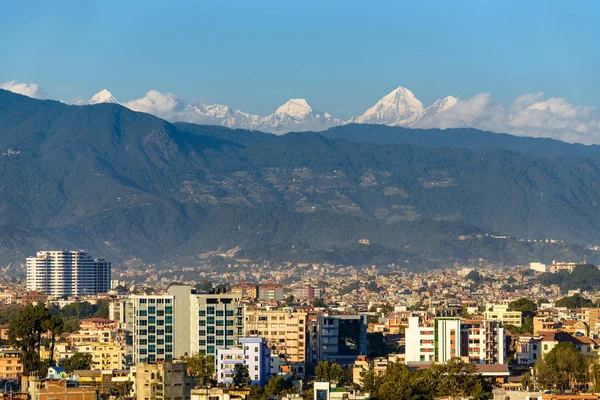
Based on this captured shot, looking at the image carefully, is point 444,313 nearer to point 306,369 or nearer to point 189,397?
point 306,369

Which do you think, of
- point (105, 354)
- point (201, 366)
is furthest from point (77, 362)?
point (201, 366)

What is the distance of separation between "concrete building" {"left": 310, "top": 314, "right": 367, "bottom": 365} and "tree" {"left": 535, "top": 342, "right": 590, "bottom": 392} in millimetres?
23506

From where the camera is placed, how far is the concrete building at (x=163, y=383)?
56.1 meters

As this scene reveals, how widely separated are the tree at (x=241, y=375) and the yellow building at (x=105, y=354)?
1842cm

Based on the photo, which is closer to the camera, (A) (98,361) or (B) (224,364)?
(B) (224,364)

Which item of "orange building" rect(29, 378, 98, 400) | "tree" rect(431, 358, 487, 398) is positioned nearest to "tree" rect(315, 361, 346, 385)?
"tree" rect(431, 358, 487, 398)

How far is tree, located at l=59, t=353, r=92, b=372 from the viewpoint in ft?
314

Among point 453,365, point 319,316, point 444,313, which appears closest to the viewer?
point 453,365

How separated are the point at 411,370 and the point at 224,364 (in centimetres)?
892

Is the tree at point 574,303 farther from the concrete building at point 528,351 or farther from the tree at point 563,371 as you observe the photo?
the tree at point 563,371

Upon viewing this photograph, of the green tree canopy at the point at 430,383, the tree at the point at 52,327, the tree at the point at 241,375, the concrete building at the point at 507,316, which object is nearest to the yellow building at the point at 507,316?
the concrete building at the point at 507,316

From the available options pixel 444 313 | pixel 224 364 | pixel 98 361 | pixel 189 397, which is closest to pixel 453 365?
pixel 224 364

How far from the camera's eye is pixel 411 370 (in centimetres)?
8550

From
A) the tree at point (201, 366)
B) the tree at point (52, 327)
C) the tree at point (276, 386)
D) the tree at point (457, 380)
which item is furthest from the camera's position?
the tree at point (52, 327)
